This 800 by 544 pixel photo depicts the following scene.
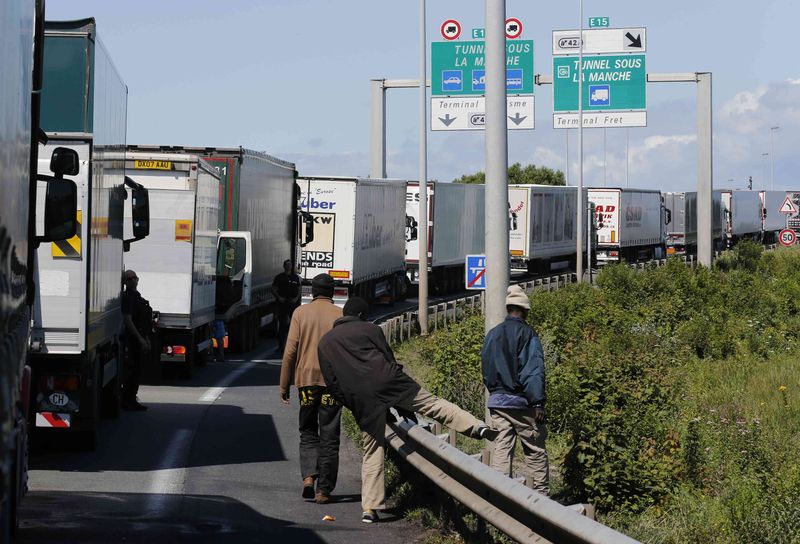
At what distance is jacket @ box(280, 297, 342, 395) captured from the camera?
36.0 feet

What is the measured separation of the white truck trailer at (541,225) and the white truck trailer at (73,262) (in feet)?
118

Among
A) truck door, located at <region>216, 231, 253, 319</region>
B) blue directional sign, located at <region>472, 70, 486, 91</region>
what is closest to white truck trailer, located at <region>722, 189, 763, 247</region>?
blue directional sign, located at <region>472, 70, 486, 91</region>

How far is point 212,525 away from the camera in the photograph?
963 centimetres

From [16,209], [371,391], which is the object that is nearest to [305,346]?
[371,391]

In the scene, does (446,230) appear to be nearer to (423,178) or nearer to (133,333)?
(423,178)

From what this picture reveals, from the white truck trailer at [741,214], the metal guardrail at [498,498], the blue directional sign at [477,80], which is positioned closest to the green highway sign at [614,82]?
the blue directional sign at [477,80]

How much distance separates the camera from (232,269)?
2517 cm

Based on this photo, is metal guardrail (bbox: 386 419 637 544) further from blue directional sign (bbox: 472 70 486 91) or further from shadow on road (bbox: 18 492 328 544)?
blue directional sign (bbox: 472 70 486 91)

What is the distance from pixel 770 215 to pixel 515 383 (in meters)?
99.6

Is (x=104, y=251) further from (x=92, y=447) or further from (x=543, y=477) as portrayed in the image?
(x=543, y=477)

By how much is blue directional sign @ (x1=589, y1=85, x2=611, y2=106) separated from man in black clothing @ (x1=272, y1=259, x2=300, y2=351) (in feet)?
41.8

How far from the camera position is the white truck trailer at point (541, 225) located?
52.7 m

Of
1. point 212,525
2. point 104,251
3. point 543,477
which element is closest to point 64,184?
point 212,525

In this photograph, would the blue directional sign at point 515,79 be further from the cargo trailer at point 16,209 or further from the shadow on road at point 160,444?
the cargo trailer at point 16,209
